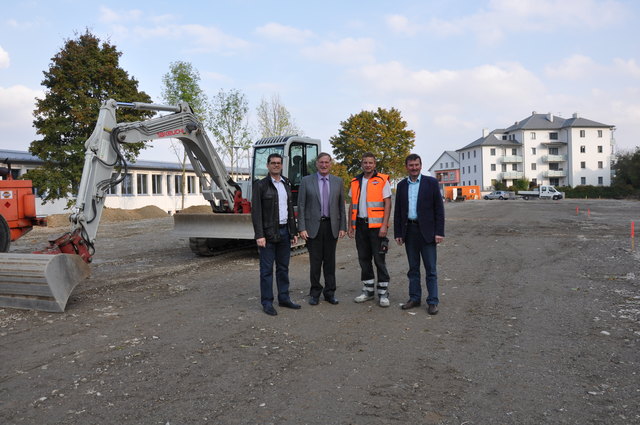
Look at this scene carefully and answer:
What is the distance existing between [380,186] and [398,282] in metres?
2.42

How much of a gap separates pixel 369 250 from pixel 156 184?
35252 mm

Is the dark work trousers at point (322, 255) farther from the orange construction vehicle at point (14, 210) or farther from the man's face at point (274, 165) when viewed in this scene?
the orange construction vehicle at point (14, 210)

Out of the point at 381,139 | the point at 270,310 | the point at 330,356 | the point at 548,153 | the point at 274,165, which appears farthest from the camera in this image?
the point at 548,153

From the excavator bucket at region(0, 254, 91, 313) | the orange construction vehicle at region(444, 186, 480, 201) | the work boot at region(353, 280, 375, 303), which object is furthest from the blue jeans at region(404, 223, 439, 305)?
the orange construction vehicle at region(444, 186, 480, 201)

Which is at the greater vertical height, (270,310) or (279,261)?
(279,261)

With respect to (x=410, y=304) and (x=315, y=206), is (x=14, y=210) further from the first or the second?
(x=410, y=304)

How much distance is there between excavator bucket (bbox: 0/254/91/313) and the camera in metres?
6.21

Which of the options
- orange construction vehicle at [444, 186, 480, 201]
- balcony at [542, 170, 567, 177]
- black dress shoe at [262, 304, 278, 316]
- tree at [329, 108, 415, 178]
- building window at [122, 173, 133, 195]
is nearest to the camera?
black dress shoe at [262, 304, 278, 316]

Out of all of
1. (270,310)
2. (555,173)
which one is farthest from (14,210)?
(555,173)

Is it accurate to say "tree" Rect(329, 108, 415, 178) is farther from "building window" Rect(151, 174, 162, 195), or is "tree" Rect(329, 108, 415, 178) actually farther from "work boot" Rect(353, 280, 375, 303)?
"work boot" Rect(353, 280, 375, 303)

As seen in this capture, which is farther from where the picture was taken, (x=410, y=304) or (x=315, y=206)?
(x=315, y=206)

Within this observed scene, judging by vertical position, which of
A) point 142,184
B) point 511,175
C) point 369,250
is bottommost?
point 369,250

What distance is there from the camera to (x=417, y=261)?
6262 millimetres

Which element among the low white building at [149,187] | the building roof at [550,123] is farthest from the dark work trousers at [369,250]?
the building roof at [550,123]
